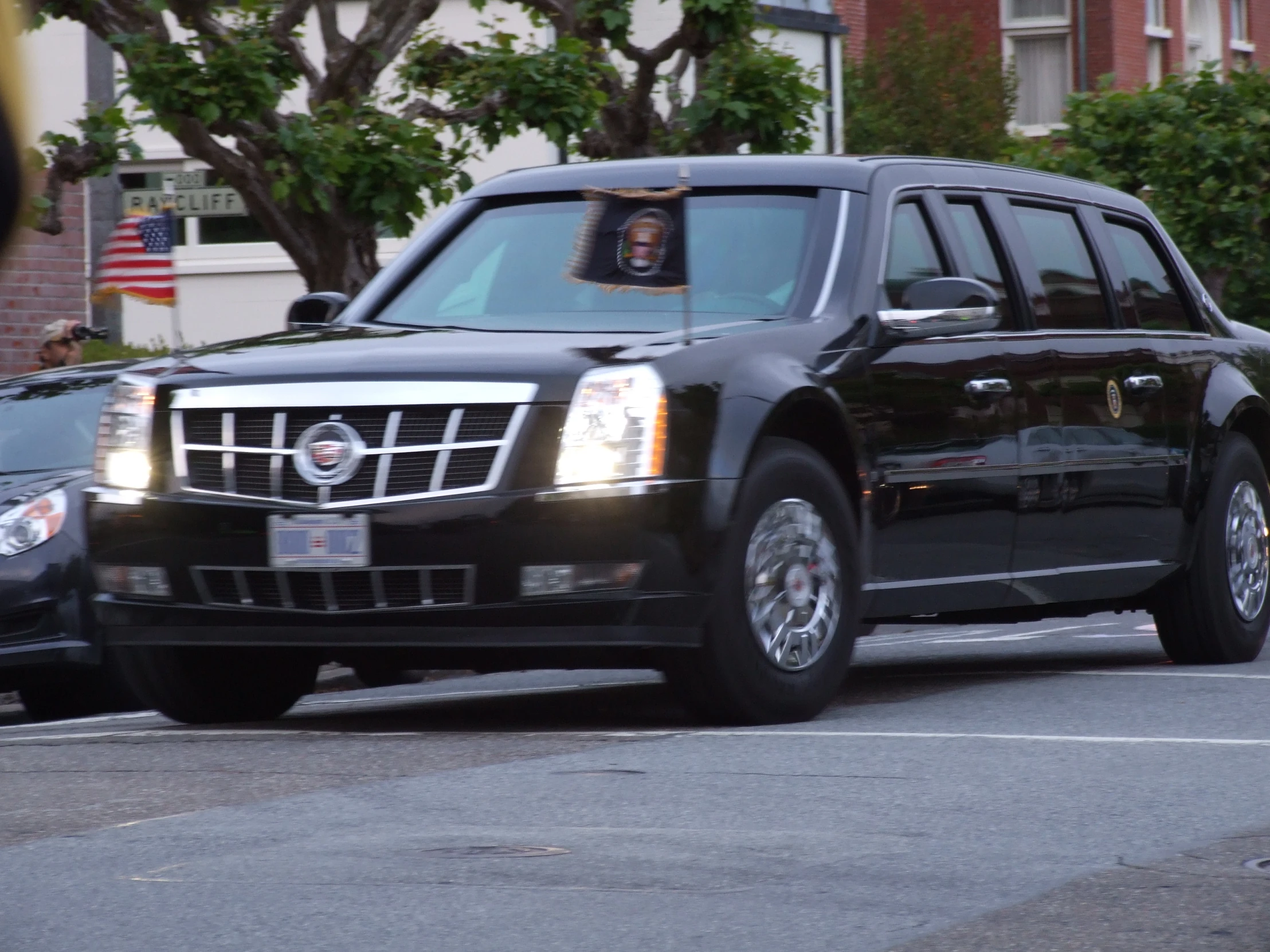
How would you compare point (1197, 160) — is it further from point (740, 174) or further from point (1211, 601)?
point (740, 174)

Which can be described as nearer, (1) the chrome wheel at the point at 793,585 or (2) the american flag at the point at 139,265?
(1) the chrome wheel at the point at 793,585

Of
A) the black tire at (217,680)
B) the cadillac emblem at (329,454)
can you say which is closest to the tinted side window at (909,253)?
the cadillac emblem at (329,454)

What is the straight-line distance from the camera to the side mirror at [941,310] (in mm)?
7844

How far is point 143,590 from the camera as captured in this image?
7367 millimetres

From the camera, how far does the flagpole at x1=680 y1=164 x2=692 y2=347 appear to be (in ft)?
24.2

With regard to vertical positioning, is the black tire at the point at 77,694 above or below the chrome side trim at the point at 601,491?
Answer: below

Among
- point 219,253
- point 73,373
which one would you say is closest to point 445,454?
point 73,373

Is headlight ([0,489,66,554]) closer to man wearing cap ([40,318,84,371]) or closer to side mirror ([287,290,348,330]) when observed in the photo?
side mirror ([287,290,348,330])

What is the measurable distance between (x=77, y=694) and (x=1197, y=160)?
15447 mm

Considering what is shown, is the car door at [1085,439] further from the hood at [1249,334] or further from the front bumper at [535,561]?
the front bumper at [535,561]

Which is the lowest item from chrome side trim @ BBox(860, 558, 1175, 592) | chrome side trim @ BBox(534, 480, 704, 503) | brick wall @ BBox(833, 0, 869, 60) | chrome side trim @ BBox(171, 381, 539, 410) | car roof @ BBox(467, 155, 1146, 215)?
chrome side trim @ BBox(860, 558, 1175, 592)

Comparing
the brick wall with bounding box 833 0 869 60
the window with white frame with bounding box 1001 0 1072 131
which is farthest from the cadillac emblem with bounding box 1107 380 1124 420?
the window with white frame with bounding box 1001 0 1072 131

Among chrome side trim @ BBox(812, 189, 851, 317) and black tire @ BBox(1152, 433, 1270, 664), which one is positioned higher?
chrome side trim @ BBox(812, 189, 851, 317)

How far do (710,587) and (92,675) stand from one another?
150 inches
